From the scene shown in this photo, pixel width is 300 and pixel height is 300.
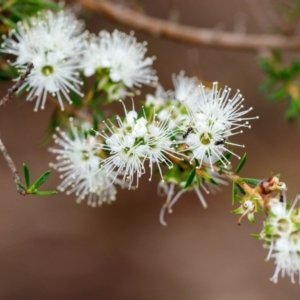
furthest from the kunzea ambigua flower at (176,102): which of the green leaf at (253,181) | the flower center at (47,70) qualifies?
the flower center at (47,70)

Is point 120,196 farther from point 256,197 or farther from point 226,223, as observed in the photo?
point 256,197

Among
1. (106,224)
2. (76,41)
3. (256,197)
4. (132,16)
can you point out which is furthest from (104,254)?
(256,197)

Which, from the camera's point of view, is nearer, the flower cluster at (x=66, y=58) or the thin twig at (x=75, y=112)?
the flower cluster at (x=66, y=58)

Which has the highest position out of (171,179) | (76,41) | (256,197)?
(76,41)

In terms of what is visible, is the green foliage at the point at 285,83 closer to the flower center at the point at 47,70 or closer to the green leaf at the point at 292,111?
the green leaf at the point at 292,111

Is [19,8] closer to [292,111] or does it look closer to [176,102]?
[176,102]
